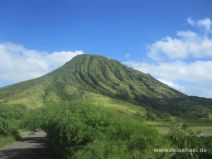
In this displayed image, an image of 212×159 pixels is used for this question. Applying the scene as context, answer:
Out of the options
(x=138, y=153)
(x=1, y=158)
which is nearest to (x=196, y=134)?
(x=138, y=153)

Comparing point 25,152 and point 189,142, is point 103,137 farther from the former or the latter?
point 25,152

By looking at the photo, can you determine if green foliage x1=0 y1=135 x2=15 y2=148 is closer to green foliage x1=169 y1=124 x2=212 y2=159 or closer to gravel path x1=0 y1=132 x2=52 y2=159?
gravel path x1=0 y1=132 x2=52 y2=159

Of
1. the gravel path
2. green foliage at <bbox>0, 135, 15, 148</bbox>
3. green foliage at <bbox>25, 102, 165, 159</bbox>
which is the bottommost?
the gravel path

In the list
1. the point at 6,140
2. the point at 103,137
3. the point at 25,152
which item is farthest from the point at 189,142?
the point at 6,140

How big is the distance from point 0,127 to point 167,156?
57.0 meters

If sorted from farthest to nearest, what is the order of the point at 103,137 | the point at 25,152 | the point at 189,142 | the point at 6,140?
the point at 6,140, the point at 25,152, the point at 103,137, the point at 189,142

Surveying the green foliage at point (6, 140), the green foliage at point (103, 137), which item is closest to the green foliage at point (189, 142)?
the green foliage at point (103, 137)

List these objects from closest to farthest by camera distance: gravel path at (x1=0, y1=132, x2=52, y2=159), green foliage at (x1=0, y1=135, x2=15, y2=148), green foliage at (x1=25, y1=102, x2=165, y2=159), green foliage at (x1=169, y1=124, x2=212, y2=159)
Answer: green foliage at (x1=169, y1=124, x2=212, y2=159) → green foliage at (x1=25, y1=102, x2=165, y2=159) → gravel path at (x1=0, y1=132, x2=52, y2=159) → green foliage at (x1=0, y1=135, x2=15, y2=148)

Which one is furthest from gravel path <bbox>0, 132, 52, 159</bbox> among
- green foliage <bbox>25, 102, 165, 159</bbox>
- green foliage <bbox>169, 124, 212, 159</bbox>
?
green foliage <bbox>169, 124, 212, 159</bbox>

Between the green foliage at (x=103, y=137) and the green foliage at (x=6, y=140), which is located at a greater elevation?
the green foliage at (x=103, y=137)

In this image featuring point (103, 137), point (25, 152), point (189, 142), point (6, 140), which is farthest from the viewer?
point (6, 140)

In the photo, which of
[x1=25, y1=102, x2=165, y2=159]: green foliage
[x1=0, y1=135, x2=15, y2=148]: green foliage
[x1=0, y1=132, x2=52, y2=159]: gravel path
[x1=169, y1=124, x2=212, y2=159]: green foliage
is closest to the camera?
[x1=169, y1=124, x2=212, y2=159]: green foliage

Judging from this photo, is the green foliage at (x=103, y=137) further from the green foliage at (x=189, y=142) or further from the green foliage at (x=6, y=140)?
the green foliage at (x=6, y=140)

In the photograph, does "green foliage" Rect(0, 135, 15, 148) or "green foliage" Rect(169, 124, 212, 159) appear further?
"green foliage" Rect(0, 135, 15, 148)
